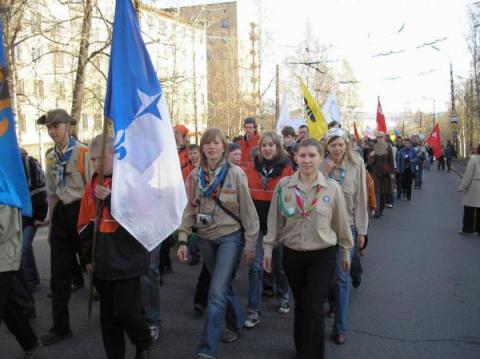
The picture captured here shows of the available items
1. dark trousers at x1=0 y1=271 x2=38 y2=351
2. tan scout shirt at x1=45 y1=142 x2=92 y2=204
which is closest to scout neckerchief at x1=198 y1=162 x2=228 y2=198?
tan scout shirt at x1=45 y1=142 x2=92 y2=204

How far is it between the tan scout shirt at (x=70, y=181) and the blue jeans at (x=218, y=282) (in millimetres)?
1227

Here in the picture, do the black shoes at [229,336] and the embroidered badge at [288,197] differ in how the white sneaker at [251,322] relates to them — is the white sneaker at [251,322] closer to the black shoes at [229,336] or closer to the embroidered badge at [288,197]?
the black shoes at [229,336]

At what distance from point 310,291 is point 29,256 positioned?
3937mm

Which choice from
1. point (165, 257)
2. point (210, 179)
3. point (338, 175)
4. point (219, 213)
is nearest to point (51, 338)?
point (219, 213)

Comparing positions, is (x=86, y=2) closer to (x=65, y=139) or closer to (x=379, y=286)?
(x=65, y=139)

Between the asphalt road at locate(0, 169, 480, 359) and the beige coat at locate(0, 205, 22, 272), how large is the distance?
1184mm

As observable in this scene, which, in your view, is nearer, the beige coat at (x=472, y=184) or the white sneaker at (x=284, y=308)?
the white sneaker at (x=284, y=308)

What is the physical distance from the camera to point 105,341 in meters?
3.64

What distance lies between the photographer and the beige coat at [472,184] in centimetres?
953

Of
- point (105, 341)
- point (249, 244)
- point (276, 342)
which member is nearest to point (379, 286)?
point (276, 342)

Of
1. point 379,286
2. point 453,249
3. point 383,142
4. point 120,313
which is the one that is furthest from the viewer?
point 383,142

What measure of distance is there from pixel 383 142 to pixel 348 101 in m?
54.8

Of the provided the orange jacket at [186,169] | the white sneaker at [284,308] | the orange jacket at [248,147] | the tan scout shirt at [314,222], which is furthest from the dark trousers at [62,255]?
the orange jacket at [248,147]

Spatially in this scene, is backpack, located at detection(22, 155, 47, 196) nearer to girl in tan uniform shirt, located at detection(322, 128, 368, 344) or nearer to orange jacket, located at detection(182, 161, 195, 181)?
orange jacket, located at detection(182, 161, 195, 181)
